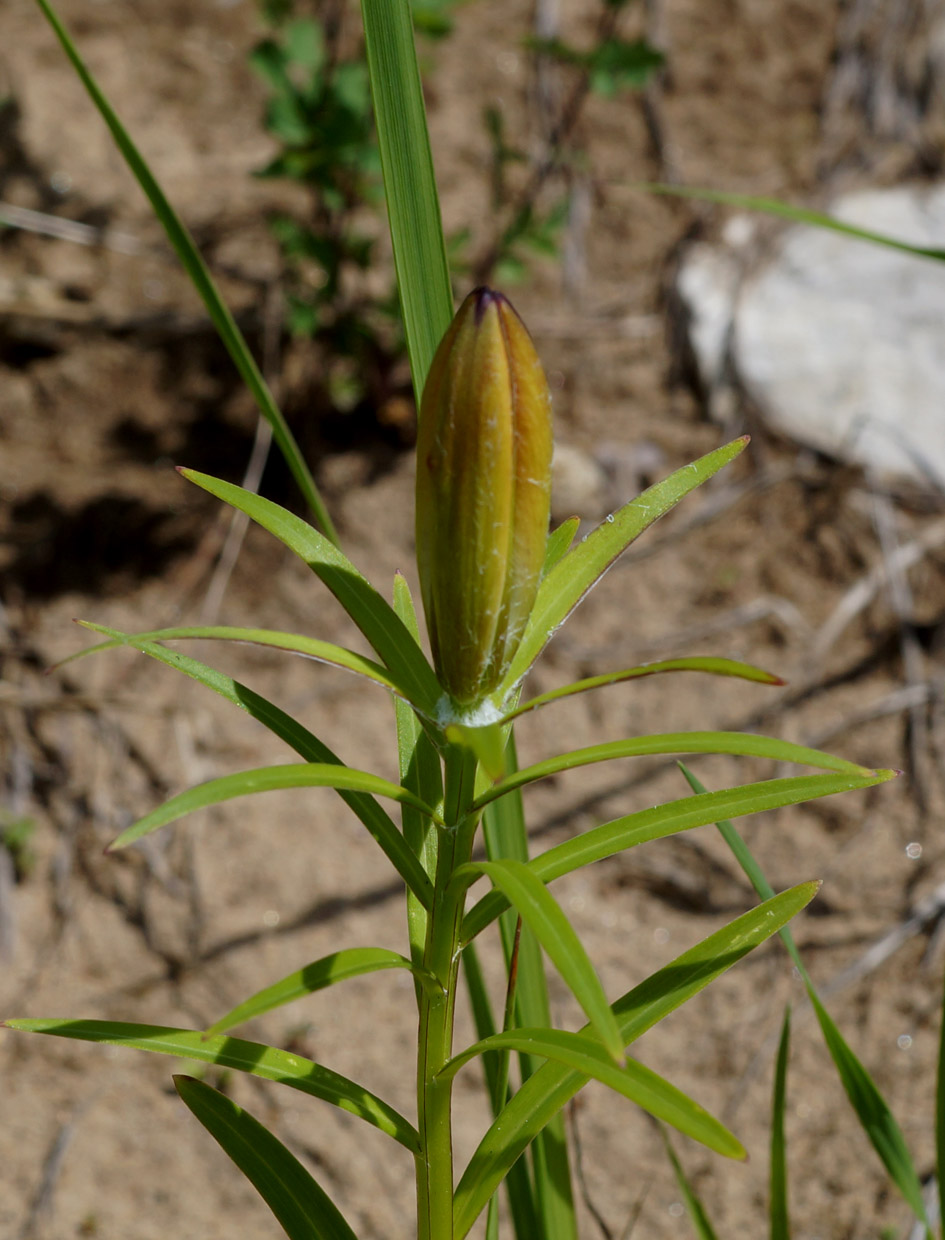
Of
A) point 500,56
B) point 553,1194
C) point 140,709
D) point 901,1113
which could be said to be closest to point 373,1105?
point 553,1194

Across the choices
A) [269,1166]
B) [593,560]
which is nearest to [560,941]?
[593,560]

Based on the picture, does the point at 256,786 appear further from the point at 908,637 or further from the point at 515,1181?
the point at 908,637

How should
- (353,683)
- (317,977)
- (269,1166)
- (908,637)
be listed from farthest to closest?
1. (353,683)
2. (908,637)
3. (269,1166)
4. (317,977)

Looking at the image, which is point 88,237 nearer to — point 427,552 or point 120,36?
point 120,36

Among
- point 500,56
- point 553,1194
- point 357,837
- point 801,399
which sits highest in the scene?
point 500,56

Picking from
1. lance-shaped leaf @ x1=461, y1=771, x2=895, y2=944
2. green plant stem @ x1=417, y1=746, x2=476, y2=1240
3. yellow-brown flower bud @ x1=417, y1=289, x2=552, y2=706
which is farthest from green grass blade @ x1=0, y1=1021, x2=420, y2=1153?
yellow-brown flower bud @ x1=417, y1=289, x2=552, y2=706

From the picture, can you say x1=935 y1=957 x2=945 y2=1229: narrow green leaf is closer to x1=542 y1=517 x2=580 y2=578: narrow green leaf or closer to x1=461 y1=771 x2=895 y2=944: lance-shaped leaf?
x1=461 y1=771 x2=895 y2=944: lance-shaped leaf

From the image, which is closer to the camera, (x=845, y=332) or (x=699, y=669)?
(x=699, y=669)
